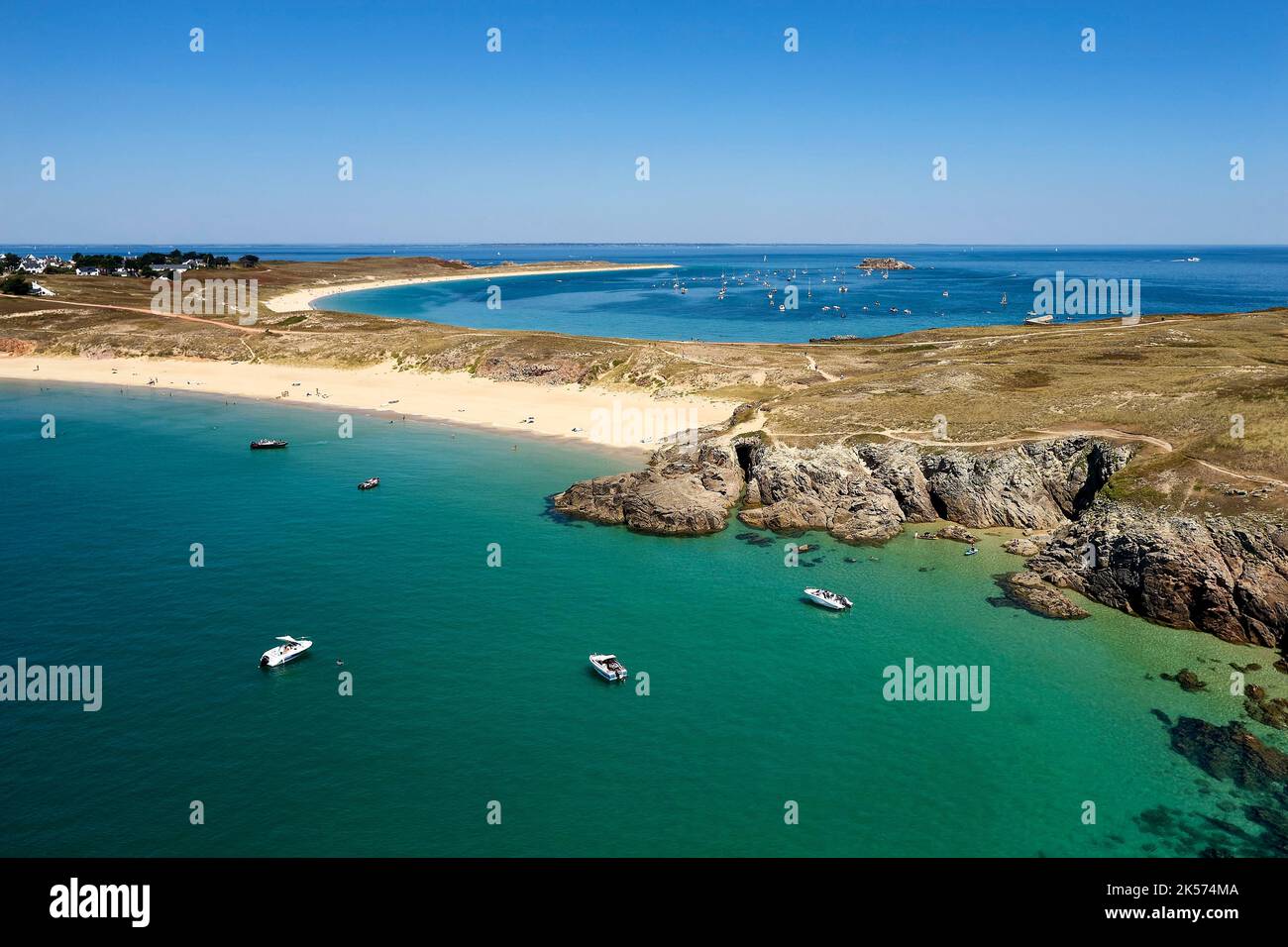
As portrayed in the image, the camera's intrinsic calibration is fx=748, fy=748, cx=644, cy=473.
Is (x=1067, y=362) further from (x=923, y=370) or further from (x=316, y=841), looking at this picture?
(x=316, y=841)

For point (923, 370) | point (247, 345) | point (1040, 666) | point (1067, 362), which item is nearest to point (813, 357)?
point (923, 370)

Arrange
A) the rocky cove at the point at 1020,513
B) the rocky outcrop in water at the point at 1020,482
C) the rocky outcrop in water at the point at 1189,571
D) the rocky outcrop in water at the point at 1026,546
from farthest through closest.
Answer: the rocky outcrop in water at the point at 1020,482
the rocky outcrop in water at the point at 1026,546
the rocky cove at the point at 1020,513
the rocky outcrop in water at the point at 1189,571

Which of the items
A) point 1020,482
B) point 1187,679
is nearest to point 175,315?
point 1020,482

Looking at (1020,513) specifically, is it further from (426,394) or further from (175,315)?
(175,315)

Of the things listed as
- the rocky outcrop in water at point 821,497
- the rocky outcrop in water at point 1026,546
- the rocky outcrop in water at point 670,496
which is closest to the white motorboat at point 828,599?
the rocky outcrop in water at point 821,497

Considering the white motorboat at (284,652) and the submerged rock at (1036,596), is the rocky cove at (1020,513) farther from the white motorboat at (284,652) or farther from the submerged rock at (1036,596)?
the white motorboat at (284,652)
